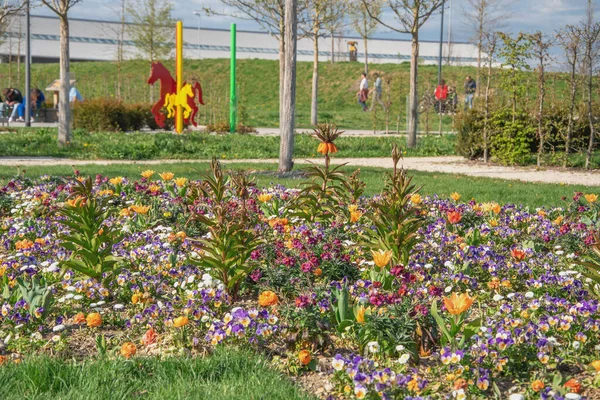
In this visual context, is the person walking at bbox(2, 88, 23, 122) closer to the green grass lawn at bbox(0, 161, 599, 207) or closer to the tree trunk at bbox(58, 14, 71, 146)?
the tree trunk at bbox(58, 14, 71, 146)

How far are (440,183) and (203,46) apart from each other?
5728 centimetres

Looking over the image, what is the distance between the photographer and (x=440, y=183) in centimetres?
1140

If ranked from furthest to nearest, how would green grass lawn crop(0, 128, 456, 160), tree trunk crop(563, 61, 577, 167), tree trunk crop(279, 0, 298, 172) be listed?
green grass lawn crop(0, 128, 456, 160) < tree trunk crop(563, 61, 577, 167) < tree trunk crop(279, 0, 298, 172)

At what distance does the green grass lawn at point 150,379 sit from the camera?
3.17 metres

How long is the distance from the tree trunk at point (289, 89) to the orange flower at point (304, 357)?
348 inches

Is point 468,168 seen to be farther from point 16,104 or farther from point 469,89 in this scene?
point 16,104

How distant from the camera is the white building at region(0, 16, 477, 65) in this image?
62188 millimetres

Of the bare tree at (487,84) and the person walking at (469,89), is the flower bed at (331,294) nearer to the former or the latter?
the bare tree at (487,84)

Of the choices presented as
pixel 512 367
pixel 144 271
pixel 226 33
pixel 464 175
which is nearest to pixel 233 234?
pixel 144 271

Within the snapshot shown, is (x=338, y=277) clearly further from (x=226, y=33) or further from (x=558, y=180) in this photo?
(x=226, y=33)

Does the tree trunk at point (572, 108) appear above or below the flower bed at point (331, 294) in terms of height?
above

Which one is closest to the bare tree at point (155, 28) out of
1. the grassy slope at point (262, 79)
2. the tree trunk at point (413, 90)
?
the grassy slope at point (262, 79)

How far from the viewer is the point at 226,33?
2702 inches

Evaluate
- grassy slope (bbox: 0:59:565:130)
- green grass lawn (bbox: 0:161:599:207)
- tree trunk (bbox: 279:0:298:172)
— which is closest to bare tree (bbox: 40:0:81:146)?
green grass lawn (bbox: 0:161:599:207)
